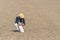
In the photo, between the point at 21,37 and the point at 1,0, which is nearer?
the point at 21,37

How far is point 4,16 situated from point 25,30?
5.13 metres

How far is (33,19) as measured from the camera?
19.8 meters

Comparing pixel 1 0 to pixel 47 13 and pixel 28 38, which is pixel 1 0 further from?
pixel 28 38

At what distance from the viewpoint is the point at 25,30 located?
1586 centimetres

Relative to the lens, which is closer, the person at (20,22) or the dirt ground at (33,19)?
the dirt ground at (33,19)

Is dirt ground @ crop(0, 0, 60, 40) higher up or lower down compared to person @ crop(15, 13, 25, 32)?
lower down

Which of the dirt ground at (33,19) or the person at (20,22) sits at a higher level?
the person at (20,22)

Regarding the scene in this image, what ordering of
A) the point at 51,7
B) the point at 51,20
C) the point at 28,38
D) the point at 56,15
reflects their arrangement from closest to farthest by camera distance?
1. the point at 28,38
2. the point at 51,20
3. the point at 56,15
4. the point at 51,7

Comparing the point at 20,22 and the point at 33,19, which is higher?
the point at 20,22

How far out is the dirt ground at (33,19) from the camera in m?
14.2

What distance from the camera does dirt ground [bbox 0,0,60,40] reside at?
14.2 metres

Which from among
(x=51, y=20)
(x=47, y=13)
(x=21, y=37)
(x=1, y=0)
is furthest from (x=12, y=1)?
(x=21, y=37)

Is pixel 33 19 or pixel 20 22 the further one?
pixel 33 19

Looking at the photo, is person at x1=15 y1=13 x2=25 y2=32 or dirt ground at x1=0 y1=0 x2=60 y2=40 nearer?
dirt ground at x1=0 y1=0 x2=60 y2=40
